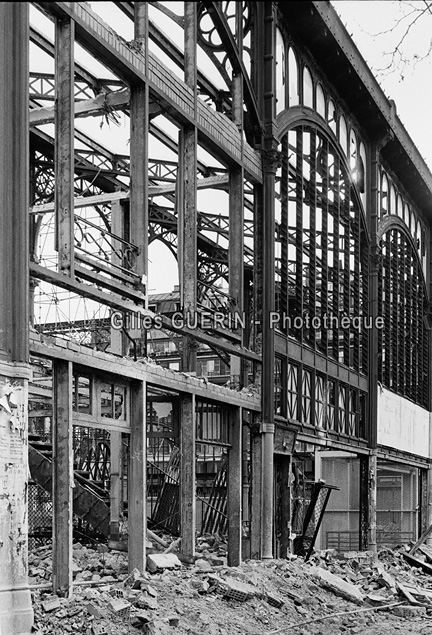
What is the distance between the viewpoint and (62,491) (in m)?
13.4

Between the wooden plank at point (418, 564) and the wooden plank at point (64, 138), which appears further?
the wooden plank at point (418, 564)

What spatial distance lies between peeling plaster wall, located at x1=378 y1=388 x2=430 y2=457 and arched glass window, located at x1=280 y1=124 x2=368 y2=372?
2392mm

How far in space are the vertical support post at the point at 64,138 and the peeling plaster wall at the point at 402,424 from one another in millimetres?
20174

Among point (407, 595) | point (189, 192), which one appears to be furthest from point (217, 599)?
point (189, 192)

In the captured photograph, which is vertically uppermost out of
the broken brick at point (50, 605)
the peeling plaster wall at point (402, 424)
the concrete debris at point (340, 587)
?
the peeling plaster wall at point (402, 424)

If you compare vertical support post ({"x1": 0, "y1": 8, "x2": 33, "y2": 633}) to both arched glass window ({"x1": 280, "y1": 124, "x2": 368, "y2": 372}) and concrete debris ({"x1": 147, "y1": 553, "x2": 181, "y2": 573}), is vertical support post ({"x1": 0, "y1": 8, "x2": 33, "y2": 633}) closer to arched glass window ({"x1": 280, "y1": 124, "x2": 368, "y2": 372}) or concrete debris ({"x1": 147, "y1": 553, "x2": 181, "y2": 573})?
concrete debris ({"x1": 147, "y1": 553, "x2": 181, "y2": 573})

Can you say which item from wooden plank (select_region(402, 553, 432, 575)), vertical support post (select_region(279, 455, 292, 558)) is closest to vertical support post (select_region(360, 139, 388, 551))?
wooden plank (select_region(402, 553, 432, 575))

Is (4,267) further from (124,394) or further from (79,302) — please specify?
(79,302)

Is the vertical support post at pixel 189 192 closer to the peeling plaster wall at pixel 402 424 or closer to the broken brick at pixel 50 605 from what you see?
the broken brick at pixel 50 605

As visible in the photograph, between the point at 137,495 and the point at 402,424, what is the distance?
2100cm

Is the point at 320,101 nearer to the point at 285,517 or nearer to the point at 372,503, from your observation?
the point at 285,517

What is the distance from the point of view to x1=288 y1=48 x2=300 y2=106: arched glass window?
2453 cm

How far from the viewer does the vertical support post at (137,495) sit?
15.8 metres

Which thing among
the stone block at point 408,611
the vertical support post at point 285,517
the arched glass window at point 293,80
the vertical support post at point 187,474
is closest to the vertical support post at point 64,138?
the vertical support post at point 187,474
